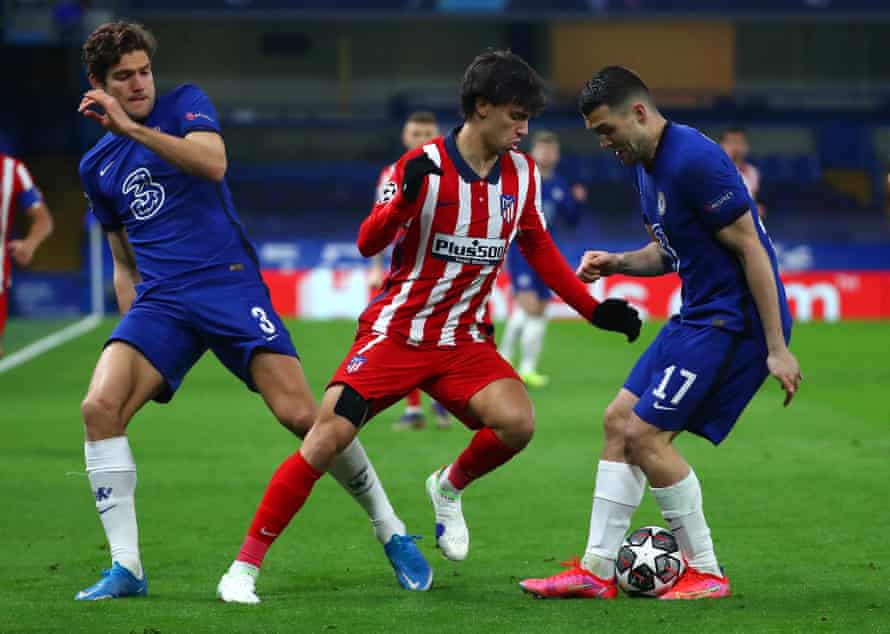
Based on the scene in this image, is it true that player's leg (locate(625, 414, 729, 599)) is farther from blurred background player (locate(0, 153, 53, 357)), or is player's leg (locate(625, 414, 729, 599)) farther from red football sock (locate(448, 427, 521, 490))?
blurred background player (locate(0, 153, 53, 357))

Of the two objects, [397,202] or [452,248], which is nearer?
[397,202]

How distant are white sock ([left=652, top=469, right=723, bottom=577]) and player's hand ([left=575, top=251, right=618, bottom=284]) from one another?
83cm

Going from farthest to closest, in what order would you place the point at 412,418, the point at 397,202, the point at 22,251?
the point at 412,418, the point at 22,251, the point at 397,202

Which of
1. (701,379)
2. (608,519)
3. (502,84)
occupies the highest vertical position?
(502,84)

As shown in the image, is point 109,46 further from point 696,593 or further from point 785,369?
point 696,593

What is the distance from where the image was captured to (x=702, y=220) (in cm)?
538

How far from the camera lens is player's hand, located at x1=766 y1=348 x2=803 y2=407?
5.20 meters

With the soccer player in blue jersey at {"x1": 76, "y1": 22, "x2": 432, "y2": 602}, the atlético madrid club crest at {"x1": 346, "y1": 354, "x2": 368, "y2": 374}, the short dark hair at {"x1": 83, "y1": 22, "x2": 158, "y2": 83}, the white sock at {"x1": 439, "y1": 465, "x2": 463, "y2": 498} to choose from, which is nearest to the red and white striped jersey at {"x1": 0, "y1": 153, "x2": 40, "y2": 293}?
the soccer player in blue jersey at {"x1": 76, "y1": 22, "x2": 432, "y2": 602}

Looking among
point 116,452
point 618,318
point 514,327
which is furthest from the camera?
point 514,327

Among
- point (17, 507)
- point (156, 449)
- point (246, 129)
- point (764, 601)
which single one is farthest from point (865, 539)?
point (246, 129)

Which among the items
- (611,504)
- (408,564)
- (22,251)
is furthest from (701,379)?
(22,251)

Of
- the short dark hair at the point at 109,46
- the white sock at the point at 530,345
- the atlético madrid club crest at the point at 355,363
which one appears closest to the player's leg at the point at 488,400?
the atlético madrid club crest at the point at 355,363

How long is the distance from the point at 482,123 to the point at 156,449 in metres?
4.94

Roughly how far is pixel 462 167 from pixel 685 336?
1.00 m
